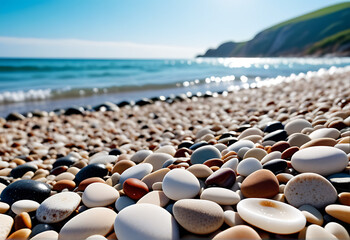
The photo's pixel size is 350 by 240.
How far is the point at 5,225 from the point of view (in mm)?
1174

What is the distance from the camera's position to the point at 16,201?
4.58ft

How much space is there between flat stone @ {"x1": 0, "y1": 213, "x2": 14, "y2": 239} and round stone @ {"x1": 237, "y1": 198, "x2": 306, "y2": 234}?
3.27 ft

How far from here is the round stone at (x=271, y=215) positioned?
2.94 feet

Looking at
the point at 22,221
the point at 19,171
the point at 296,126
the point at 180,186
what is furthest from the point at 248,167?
the point at 19,171

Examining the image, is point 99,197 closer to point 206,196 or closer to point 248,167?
point 206,196

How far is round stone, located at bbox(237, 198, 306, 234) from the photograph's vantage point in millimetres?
896

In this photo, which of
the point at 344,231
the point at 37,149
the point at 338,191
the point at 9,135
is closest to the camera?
the point at 344,231

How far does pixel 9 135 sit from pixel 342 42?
A: 52.1 metres

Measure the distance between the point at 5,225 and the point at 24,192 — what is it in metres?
0.28

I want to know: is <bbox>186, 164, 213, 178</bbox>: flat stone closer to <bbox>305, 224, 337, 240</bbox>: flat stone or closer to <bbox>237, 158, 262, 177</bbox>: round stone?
<bbox>237, 158, 262, 177</bbox>: round stone

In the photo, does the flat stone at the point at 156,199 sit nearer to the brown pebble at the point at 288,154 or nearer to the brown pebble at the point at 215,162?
the brown pebble at the point at 215,162

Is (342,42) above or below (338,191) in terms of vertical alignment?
above

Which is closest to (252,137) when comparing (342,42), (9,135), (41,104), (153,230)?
(153,230)

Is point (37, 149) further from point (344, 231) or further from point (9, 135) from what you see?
point (344, 231)
